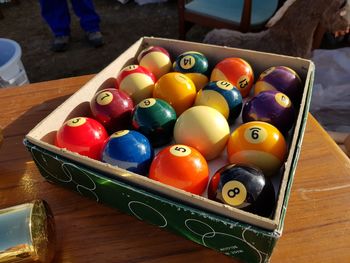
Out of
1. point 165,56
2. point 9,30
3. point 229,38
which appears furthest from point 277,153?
point 9,30

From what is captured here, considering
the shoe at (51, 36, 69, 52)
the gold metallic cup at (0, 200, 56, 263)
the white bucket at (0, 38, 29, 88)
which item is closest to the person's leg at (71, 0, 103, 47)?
the shoe at (51, 36, 69, 52)

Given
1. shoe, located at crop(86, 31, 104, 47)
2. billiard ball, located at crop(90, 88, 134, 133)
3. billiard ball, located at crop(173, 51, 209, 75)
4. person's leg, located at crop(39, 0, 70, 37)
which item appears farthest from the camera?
shoe, located at crop(86, 31, 104, 47)

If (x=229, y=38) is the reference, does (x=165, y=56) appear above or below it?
above

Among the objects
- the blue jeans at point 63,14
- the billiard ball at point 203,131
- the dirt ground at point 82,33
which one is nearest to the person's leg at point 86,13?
the blue jeans at point 63,14

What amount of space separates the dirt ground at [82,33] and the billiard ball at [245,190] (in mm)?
1737

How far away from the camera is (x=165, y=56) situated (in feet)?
2.82

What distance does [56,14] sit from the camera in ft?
7.31

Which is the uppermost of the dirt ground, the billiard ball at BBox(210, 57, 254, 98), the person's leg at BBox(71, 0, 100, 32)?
the billiard ball at BBox(210, 57, 254, 98)

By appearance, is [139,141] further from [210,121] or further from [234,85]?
[234,85]

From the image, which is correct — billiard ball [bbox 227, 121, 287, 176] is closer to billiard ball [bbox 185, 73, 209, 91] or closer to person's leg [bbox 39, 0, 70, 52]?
billiard ball [bbox 185, 73, 209, 91]

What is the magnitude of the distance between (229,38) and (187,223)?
3.87 feet

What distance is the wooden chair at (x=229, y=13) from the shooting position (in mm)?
1708

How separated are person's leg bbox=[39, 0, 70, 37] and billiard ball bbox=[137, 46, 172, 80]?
1.59 m

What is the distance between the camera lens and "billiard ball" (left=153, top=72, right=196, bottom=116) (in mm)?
741
